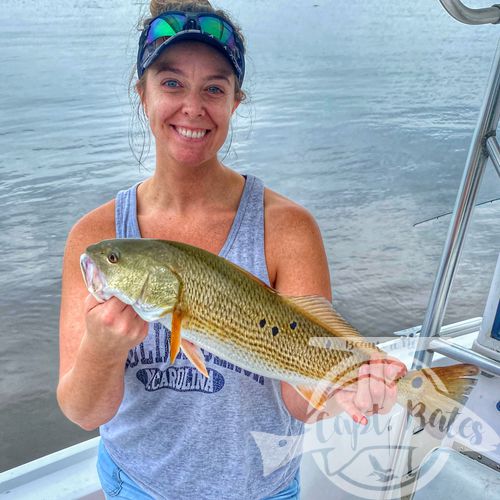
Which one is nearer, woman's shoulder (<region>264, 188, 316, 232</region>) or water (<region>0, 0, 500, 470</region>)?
woman's shoulder (<region>264, 188, 316, 232</region>)

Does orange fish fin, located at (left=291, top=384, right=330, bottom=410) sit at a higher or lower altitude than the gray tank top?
higher

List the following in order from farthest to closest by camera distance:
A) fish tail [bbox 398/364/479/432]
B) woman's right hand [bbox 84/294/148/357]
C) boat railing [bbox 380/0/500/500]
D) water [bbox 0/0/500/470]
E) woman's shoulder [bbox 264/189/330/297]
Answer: water [bbox 0/0/500/470], boat railing [bbox 380/0/500/500], woman's shoulder [bbox 264/189/330/297], fish tail [bbox 398/364/479/432], woman's right hand [bbox 84/294/148/357]

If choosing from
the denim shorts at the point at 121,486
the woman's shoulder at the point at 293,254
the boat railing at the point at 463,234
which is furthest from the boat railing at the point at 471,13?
the denim shorts at the point at 121,486

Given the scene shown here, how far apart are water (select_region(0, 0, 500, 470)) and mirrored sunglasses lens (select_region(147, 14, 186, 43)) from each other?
479 mm

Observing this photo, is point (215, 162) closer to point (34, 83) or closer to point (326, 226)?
point (326, 226)

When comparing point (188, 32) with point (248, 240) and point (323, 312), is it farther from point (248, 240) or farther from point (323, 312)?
point (323, 312)

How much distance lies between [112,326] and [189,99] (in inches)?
25.8

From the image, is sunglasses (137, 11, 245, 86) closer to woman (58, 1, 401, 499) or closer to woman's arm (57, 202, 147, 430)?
woman (58, 1, 401, 499)

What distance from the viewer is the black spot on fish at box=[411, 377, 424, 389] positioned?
1509 millimetres

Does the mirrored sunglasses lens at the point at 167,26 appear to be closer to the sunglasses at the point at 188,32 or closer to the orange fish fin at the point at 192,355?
the sunglasses at the point at 188,32

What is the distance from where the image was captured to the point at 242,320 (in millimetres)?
1571

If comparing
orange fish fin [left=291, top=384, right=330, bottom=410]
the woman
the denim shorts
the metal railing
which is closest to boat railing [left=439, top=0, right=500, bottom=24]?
the metal railing

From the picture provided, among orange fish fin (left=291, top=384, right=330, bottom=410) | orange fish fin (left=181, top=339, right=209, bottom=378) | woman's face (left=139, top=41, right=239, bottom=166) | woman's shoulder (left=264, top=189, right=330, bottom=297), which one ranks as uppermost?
woman's face (left=139, top=41, right=239, bottom=166)

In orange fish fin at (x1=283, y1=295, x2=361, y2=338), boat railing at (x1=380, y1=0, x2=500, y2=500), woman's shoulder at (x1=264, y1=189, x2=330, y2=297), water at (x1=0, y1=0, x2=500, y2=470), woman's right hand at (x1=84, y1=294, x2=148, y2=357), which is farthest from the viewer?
water at (x1=0, y1=0, x2=500, y2=470)
